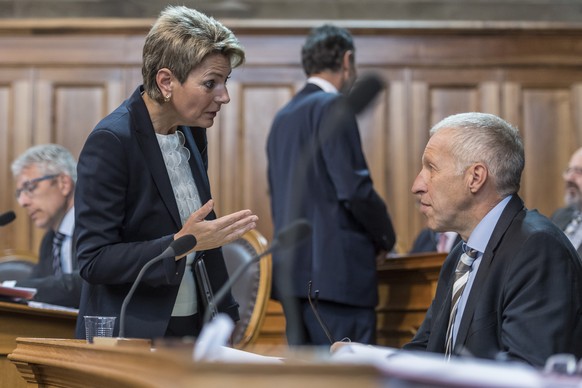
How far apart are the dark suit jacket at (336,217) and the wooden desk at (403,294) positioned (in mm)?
151

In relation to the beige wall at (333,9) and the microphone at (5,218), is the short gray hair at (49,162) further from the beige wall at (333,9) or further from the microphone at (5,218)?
the beige wall at (333,9)

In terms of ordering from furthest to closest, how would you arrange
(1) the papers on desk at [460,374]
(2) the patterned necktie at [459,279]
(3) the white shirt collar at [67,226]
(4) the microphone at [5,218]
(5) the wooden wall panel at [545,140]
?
1. (5) the wooden wall panel at [545,140]
2. (3) the white shirt collar at [67,226]
3. (4) the microphone at [5,218]
4. (2) the patterned necktie at [459,279]
5. (1) the papers on desk at [460,374]

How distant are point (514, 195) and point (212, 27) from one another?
102 centimetres

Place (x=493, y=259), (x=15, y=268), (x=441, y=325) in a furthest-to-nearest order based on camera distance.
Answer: (x=15, y=268)
(x=441, y=325)
(x=493, y=259)

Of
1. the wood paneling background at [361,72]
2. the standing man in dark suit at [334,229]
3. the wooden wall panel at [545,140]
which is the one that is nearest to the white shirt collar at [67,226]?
the standing man in dark suit at [334,229]

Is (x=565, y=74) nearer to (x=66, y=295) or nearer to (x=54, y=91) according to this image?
(x=54, y=91)

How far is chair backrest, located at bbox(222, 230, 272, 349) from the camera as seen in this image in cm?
412

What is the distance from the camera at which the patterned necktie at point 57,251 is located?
451 centimetres

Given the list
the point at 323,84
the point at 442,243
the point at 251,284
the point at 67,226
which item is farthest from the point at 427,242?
the point at 67,226

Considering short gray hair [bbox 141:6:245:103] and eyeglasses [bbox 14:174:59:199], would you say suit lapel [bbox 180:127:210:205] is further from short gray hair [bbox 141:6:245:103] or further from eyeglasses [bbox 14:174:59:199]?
eyeglasses [bbox 14:174:59:199]

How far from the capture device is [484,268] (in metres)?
2.57

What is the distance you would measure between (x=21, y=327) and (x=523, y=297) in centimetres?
191

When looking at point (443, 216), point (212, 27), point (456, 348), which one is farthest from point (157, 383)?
point (212, 27)

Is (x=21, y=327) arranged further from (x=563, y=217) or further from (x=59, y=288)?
(x=563, y=217)
